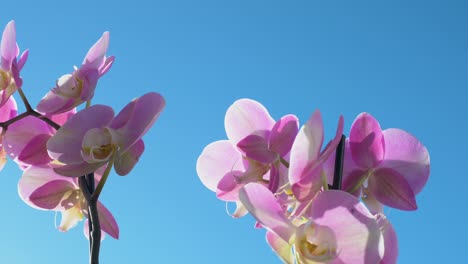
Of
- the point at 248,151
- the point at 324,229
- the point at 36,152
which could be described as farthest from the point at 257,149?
the point at 36,152

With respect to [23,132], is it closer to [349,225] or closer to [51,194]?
[51,194]

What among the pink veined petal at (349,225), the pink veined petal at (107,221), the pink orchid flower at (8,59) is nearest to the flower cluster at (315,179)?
the pink veined petal at (349,225)

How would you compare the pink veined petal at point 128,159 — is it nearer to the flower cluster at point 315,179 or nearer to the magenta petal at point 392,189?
the flower cluster at point 315,179

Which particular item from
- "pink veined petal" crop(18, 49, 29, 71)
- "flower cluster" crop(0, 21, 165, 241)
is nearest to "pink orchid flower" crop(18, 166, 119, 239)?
"flower cluster" crop(0, 21, 165, 241)

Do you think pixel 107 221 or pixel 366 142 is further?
pixel 107 221

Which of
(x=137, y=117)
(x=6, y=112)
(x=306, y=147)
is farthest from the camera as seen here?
(x=6, y=112)

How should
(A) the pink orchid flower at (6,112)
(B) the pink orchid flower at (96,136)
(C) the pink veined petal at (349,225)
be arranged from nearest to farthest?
1. (C) the pink veined petal at (349,225)
2. (B) the pink orchid flower at (96,136)
3. (A) the pink orchid flower at (6,112)

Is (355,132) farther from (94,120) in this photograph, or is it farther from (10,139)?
(10,139)
